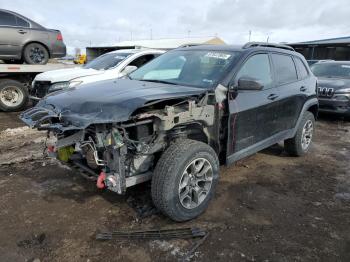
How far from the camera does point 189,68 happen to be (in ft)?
13.8

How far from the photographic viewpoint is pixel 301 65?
5441 mm

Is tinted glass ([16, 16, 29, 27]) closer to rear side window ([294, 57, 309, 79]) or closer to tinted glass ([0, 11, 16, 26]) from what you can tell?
tinted glass ([0, 11, 16, 26])

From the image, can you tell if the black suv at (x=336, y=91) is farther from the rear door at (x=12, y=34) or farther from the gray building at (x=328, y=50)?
the rear door at (x=12, y=34)

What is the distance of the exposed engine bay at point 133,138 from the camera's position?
301cm

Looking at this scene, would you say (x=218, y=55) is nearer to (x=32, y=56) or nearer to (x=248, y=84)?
(x=248, y=84)

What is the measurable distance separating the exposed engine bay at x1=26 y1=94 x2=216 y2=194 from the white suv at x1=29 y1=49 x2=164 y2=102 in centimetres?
437

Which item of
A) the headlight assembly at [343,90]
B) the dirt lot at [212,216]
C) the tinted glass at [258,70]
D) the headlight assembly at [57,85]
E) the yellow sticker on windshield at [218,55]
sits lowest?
the dirt lot at [212,216]

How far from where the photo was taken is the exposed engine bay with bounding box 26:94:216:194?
3.01 meters

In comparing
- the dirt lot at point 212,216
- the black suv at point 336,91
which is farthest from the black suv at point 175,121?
the black suv at point 336,91

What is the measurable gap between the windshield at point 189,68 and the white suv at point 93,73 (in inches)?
119

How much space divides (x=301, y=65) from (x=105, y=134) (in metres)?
3.84

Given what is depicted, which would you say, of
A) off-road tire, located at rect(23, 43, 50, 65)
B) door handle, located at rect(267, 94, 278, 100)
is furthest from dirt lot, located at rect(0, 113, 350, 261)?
off-road tire, located at rect(23, 43, 50, 65)

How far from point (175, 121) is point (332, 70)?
28.0 feet

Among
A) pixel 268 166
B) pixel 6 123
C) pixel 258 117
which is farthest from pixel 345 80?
pixel 6 123
